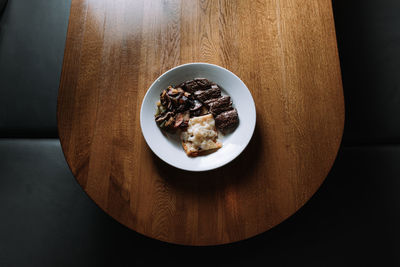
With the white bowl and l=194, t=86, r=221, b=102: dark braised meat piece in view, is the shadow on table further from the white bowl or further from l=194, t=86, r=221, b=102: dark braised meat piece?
l=194, t=86, r=221, b=102: dark braised meat piece

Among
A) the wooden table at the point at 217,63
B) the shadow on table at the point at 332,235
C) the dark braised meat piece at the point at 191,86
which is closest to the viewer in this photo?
the wooden table at the point at 217,63

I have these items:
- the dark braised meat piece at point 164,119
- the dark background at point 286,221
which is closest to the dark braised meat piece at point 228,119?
the dark braised meat piece at point 164,119

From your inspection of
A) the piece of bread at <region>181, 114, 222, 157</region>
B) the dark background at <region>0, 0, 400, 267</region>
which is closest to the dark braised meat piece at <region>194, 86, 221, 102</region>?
the piece of bread at <region>181, 114, 222, 157</region>

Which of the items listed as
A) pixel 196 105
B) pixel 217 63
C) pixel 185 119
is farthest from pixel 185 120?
pixel 217 63

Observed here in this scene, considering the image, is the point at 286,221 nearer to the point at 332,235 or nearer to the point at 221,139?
the point at 332,235

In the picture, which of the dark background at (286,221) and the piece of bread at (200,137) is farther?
the dark background at (286,221)

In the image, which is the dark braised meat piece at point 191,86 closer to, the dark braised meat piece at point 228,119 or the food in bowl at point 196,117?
the food in bowl at point 196,117

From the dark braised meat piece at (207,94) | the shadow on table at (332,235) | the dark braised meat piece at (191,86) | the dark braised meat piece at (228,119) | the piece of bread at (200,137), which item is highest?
the dark braised meat piece at (191,86)

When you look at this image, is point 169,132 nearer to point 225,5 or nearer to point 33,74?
point 225,5
